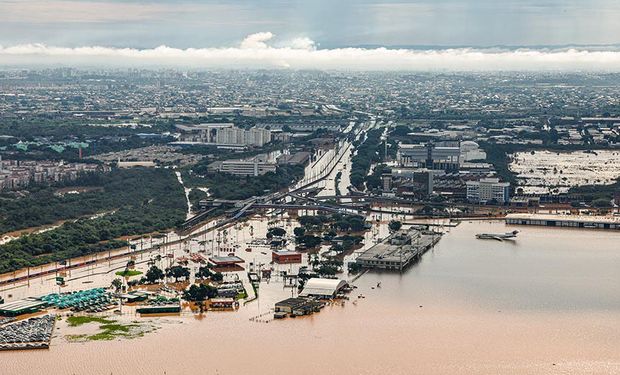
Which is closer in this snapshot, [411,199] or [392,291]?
[392,291]

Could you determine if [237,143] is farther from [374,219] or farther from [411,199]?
[374,219]

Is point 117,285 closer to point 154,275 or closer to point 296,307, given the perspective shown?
point 154,275

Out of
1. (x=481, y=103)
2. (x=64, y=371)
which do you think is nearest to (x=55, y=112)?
(x=481, y=103)

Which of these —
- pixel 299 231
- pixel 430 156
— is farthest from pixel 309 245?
pixel 430 156

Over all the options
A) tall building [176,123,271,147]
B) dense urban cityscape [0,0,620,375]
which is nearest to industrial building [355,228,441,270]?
dense urban cityscape [0,0,620,375]

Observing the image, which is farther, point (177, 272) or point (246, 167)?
point (246, 167)

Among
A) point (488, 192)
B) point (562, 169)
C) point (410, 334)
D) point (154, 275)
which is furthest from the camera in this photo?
point (562, 169)

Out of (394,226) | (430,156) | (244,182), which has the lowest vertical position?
(244,182)
